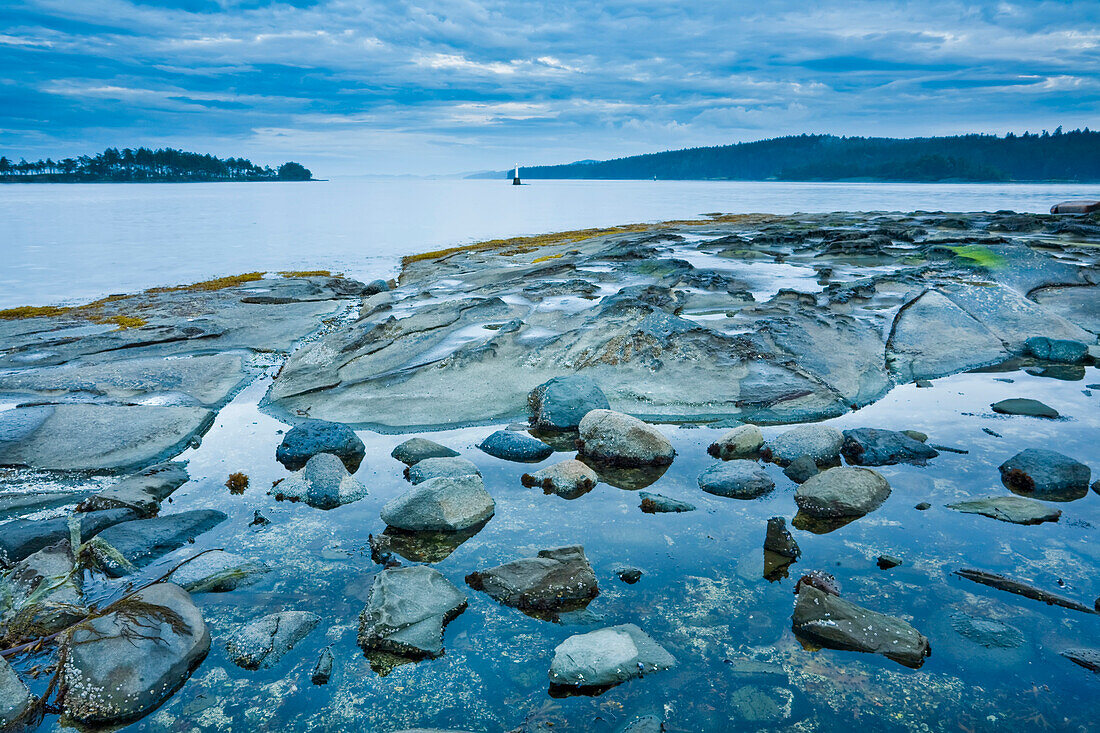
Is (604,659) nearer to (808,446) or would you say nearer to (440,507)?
(440,507)

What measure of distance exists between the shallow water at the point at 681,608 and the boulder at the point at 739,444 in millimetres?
236

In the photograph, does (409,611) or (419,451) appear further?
(419,451)

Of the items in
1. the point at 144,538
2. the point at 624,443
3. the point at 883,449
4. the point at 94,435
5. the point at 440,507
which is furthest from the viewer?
the point at 94,435

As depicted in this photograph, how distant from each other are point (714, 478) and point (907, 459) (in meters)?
2.22

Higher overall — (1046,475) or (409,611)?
(1046,475)

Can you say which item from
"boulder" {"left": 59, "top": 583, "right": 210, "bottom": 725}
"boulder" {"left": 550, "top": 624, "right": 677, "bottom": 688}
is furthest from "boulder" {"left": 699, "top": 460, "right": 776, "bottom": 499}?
"boulder" {"left": 59, "top": 583, "right": 210, "bottom": 725}

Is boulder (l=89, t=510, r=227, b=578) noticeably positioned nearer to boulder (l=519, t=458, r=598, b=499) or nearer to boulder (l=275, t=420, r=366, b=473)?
boulder (l=275, t=420, r=366, b=473)

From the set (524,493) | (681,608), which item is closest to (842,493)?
(681,608)

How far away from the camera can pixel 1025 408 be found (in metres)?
8.38

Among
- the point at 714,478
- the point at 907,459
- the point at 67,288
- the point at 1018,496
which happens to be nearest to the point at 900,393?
the point at 907,459

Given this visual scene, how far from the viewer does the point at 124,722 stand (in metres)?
3.63

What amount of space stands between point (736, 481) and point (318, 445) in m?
4.59

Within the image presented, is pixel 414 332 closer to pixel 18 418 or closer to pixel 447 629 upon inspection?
pixel 18 418

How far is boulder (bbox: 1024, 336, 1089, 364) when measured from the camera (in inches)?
416
